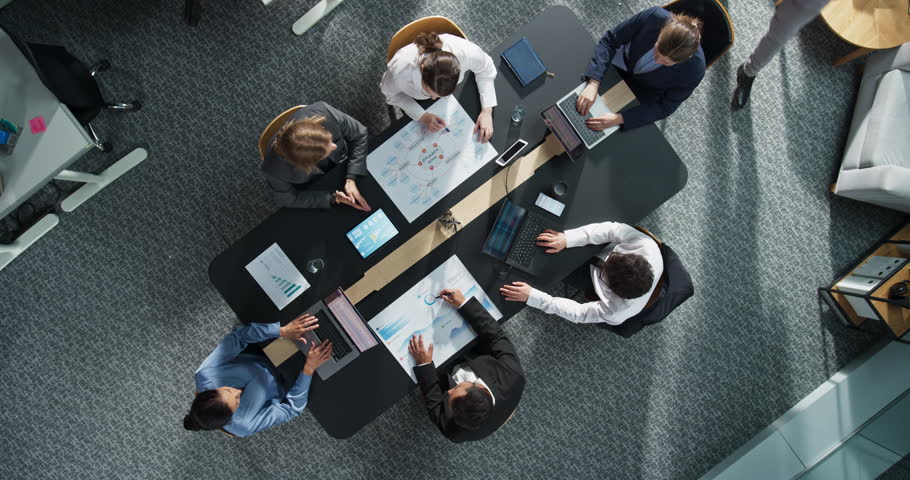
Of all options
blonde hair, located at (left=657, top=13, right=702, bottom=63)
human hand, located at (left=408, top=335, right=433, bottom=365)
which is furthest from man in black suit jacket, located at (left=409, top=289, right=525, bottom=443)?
blonde hair, located at (left=657, top=13, right=702, bottom=63)

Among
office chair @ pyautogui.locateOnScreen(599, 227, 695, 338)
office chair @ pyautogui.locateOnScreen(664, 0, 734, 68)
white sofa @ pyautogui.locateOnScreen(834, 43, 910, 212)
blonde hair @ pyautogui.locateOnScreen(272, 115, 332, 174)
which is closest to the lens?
blonde hair @ pyautogui.locateOnScreen(272, 115, 332, 174)

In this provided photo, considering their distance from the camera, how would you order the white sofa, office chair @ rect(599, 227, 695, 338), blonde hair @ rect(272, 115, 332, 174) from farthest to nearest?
the white sofa
office chair @ rect(599, 227, 695, 338)
blonde hair @ rect(272, 115, 332, 174)

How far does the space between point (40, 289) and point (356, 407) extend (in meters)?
2.06

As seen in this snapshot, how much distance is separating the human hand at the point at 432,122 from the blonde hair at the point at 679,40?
960 mm

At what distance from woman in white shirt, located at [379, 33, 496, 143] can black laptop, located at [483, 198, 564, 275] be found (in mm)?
347

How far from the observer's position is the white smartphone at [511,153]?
204 cm

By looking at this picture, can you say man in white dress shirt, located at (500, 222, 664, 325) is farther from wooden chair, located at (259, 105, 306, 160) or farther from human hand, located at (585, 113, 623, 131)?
wooden chair, located at (259, 105, 306, 160)

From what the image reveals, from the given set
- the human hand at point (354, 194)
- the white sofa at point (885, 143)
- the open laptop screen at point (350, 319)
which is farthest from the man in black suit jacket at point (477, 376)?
the white sofa at point (885, 143)

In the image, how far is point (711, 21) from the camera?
7.55 ft

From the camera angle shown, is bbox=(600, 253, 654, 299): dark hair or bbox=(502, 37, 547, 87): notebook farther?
bbox=(502, 37, 547, 87): notebook

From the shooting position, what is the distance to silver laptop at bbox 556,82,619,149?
6.79 feet

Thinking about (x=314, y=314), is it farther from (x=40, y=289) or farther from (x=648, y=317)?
(x=40, y=289)

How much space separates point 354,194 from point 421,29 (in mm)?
806

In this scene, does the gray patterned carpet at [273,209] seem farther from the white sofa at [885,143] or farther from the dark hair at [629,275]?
the dark hair at [629,275]
